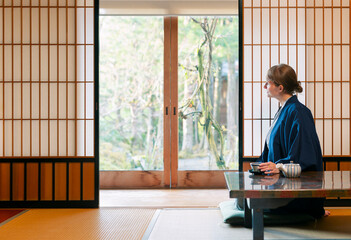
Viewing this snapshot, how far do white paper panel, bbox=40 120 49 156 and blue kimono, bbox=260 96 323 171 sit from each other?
2.36 metres

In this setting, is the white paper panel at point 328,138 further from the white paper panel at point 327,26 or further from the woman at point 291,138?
the woman at point 291,138

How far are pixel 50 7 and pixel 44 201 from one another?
2.00 metres

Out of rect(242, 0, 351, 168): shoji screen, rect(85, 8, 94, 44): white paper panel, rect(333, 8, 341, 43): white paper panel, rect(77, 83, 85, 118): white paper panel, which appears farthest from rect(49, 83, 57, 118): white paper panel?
rect(333, 8, 341, 43): white paper panel

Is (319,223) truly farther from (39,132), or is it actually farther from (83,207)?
(39,132)

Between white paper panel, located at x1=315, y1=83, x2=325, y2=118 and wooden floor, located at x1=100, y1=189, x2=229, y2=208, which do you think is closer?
white paper panel, located at x1=315, y1=83, x2=325, y2=118

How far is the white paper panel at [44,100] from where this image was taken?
434cm

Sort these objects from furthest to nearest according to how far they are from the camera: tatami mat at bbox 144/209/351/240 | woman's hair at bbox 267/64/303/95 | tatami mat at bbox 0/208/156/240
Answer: tatami mat at bbox 0/208/156/240, woman's hair at bbox 267/64/303/95, tatami mat at bbox 144/209/351/240

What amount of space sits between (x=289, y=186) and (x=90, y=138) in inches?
106

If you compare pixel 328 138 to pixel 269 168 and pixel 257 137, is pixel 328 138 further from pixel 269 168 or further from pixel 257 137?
Result: pixel 269 168

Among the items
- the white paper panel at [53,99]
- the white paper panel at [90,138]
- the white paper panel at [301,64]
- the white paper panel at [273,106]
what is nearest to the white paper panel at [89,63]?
the white paper panel at [53,99]

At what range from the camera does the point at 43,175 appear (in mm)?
4305

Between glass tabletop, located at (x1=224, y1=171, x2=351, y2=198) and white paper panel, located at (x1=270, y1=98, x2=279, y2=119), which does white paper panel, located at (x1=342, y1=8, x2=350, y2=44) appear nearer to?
white paper panel, located at (x1=270, y1=98, x2=279, y2=119)

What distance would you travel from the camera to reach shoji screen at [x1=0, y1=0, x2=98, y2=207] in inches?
169

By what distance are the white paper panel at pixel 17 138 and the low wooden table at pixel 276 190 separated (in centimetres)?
277
